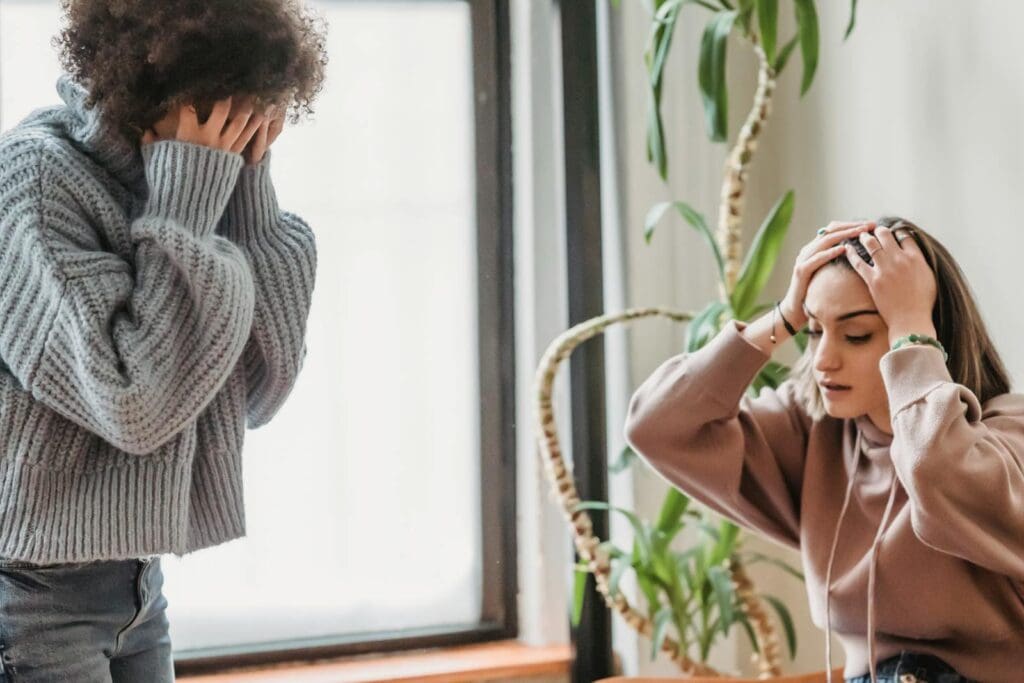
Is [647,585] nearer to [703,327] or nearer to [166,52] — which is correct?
[703,327]

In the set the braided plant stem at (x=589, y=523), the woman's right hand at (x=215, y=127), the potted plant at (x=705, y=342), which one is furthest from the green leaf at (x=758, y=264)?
the woman's right hand at (x=215, y=127)

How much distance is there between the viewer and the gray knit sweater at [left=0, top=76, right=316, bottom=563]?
111 centimetres

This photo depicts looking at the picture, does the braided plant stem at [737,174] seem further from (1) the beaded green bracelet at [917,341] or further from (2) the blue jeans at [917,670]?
(2) the blue jeans at [917,670]

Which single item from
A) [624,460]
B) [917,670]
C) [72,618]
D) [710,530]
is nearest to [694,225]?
→ [624,460]

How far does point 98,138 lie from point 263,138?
0.18 metres

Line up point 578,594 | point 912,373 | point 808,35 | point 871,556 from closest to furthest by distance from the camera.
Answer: point 912,373 < point 871,556 < point 808,35 < point 578,594

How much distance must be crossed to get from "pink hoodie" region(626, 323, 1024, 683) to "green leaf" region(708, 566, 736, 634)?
367 millimetres

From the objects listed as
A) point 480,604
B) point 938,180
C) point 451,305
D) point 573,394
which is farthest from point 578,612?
point 938,180

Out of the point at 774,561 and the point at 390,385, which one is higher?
the point at 390,385

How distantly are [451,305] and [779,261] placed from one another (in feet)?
2.17

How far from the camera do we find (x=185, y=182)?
1.18 metres

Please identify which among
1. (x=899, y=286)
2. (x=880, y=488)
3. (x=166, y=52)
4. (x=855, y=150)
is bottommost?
(x=880, y=488)

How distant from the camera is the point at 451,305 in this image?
2.25 m

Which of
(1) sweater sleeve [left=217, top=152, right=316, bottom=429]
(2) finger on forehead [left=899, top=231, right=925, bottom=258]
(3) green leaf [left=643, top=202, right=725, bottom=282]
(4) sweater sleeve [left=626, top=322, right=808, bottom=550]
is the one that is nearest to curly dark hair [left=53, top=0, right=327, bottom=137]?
(1) sweater sleeve [left=217, top=152, right=316, bottom=429]
